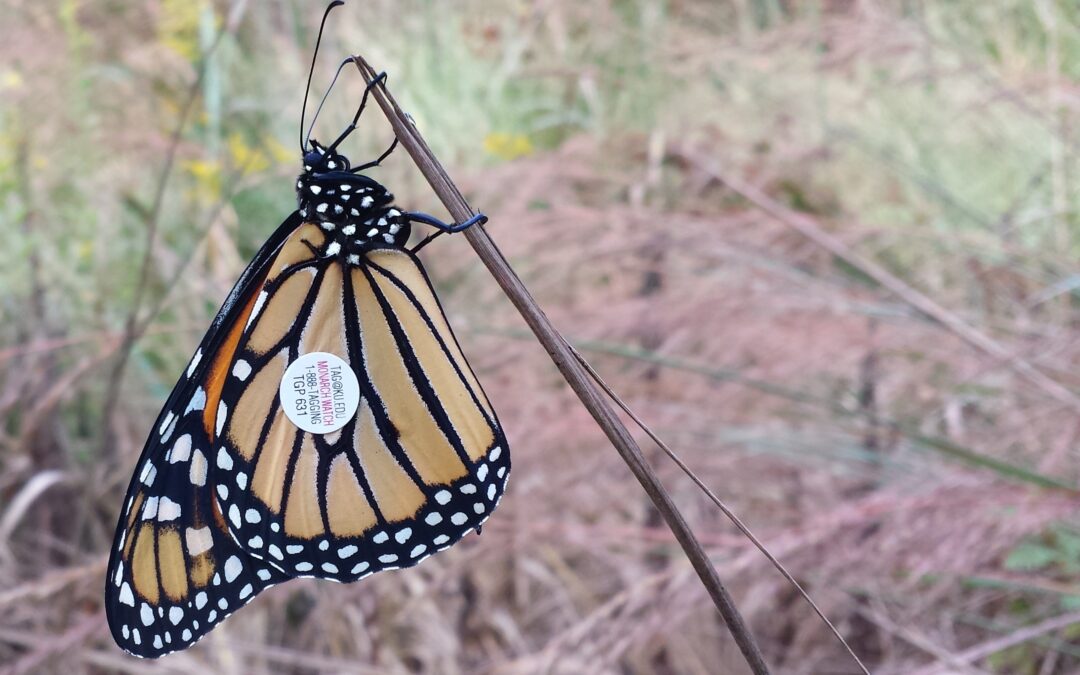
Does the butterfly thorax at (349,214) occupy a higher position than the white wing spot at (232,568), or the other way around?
the butterfly thorax at (349,214)

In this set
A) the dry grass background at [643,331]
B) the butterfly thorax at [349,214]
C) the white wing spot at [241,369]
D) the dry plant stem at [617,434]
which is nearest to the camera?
the dry plant stem at [617,434]

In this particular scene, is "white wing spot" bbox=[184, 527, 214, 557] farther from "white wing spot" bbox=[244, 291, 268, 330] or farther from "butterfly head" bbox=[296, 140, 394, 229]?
"butterfly head" bbox=[296, 140, 394, 229]

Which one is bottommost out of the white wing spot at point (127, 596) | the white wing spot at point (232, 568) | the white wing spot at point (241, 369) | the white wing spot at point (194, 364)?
the white wing spot at point (232, 568)

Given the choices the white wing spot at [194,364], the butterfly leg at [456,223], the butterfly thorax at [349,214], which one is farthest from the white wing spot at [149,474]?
the butterfly leg at [456,223]

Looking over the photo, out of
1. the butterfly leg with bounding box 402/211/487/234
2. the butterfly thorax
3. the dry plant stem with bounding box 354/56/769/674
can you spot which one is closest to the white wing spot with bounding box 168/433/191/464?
the butterfly thorax

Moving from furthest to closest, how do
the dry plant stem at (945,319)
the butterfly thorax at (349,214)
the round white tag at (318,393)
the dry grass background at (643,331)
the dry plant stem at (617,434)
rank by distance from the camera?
the dry grass background at (643,331) < the dry plant stem at (945,319) < the butterfly thorax at (349,214) < the round white tag at (318,393) < the dry plant stem at (617,434)

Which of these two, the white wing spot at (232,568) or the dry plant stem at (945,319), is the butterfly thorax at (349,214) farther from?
the dry plant stem at (945,319)
